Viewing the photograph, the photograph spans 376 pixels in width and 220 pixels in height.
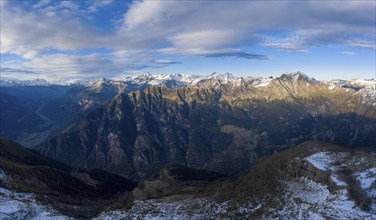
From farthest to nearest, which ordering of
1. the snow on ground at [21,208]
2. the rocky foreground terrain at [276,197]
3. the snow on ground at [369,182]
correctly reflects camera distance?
the snow on ground at [21,208], the rocky foreground terrain at [276,197], the snow on ground at [369,182]

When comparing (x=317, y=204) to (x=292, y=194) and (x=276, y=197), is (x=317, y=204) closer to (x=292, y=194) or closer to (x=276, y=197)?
(x=292, y=194)

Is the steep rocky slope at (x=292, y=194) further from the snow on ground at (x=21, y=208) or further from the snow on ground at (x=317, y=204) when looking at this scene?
the snow on ground at (x=21, y=208)

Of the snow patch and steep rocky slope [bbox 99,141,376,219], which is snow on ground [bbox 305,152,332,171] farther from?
the snow patch

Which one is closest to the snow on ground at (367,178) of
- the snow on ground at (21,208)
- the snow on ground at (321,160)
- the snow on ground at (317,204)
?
the snow on ground at (317,204)

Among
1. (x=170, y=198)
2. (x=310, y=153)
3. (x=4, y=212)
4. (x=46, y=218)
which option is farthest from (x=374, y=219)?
(x=4, y=212)

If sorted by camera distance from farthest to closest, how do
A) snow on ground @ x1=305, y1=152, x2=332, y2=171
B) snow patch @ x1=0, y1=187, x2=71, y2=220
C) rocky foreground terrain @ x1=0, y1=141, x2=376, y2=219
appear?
snow on ground @ x1=305, y1=152, x2=332, y2=171
snow patch @ x1=0, y1=187, x2=71, y2=220
rocky foreground terrain @ x1=0, y1=141, x2=376, y2=219

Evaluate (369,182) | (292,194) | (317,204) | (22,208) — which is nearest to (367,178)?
(369,182)

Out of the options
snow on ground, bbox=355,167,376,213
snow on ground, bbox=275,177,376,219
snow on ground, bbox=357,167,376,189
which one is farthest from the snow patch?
snow on ground, bbox=357,167,376,189

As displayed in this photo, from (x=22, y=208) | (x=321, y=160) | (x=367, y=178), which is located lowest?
(x=22, y=208)

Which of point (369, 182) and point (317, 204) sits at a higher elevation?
point (369, 182)
